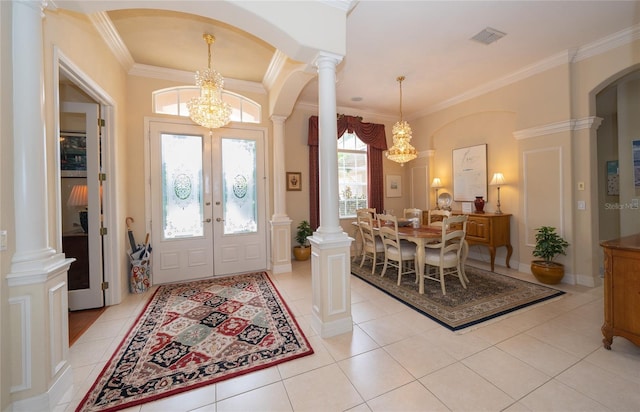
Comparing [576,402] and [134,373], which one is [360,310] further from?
[134,373]

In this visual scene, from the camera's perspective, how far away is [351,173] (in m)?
5.95

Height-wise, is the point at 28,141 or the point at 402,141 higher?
the point at 402,141

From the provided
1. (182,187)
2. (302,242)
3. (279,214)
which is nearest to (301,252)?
(302,242)

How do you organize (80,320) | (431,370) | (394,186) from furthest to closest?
(394,186) < (80,320) < (431,370)

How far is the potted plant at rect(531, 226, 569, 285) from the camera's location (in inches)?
140

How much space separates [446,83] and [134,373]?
569cm

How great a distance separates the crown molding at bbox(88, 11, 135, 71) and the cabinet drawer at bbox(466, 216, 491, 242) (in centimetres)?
576

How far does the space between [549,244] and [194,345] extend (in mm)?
4624

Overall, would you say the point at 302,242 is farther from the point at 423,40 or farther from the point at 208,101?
the point at 423,40

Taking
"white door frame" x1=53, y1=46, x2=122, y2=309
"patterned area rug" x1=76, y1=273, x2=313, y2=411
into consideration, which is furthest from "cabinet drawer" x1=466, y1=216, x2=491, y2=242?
"white door frame" x1=53, y1=46, x2=122, y2=309

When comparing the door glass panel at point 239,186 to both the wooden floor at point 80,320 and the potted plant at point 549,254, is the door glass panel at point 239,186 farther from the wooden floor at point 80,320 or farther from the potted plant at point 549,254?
the potted plant at point 549,254

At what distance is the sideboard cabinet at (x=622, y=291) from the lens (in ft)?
6.61

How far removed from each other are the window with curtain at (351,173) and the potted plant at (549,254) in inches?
128

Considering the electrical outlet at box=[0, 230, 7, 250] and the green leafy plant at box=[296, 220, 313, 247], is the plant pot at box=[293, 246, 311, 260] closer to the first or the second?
the green leafy plant at box=[296, 220, 313, 247]
